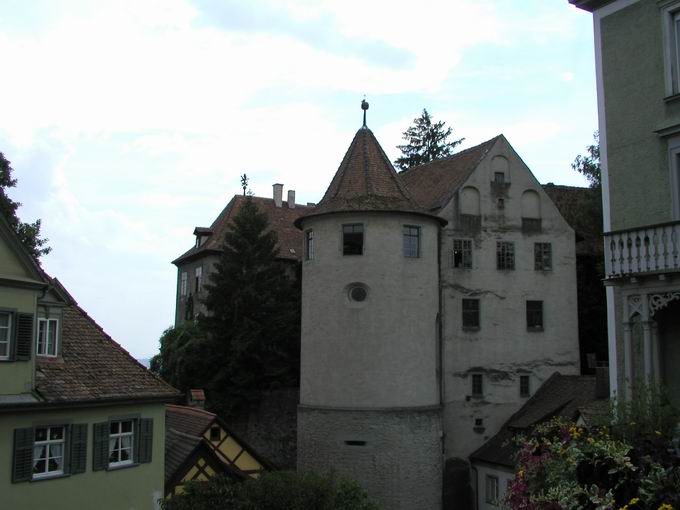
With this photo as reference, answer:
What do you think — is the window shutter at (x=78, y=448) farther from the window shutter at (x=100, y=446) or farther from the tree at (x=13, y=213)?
the tree at (x=13, y=213)

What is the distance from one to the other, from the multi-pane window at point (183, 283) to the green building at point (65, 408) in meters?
27.3

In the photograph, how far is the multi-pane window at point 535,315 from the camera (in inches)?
1228

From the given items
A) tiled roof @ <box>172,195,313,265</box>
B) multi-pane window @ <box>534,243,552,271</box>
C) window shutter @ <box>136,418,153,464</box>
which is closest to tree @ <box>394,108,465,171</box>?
tiled roof @ <box>172,195,313,265</box>

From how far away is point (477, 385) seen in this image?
30172 millimetres

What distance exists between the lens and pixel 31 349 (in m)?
17.8

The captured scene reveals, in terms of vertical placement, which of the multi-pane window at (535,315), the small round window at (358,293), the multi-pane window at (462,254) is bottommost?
the multi-pane window at (535,315)

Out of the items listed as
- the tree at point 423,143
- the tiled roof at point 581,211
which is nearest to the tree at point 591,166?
the tiled roof at point 581,211

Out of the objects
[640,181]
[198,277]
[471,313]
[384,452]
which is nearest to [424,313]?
[471,313]

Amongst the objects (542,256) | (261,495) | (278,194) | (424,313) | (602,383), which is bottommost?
(261,495)

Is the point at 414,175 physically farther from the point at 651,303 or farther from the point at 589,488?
the point at 589,488

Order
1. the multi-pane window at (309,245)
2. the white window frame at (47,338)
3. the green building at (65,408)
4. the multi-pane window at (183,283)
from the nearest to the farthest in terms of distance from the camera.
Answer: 1. the green building at (65,408)
2. the white window frame at (47,338)
3. the multi-pane window at (309,245)
4. the multi-pane window at (183,283)

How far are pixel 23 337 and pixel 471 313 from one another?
17694 mm

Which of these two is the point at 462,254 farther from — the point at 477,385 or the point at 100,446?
the point at 100,446

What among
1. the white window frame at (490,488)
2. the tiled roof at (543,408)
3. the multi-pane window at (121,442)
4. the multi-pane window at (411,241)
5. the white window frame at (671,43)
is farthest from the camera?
the multi-pane window at (411,241)
